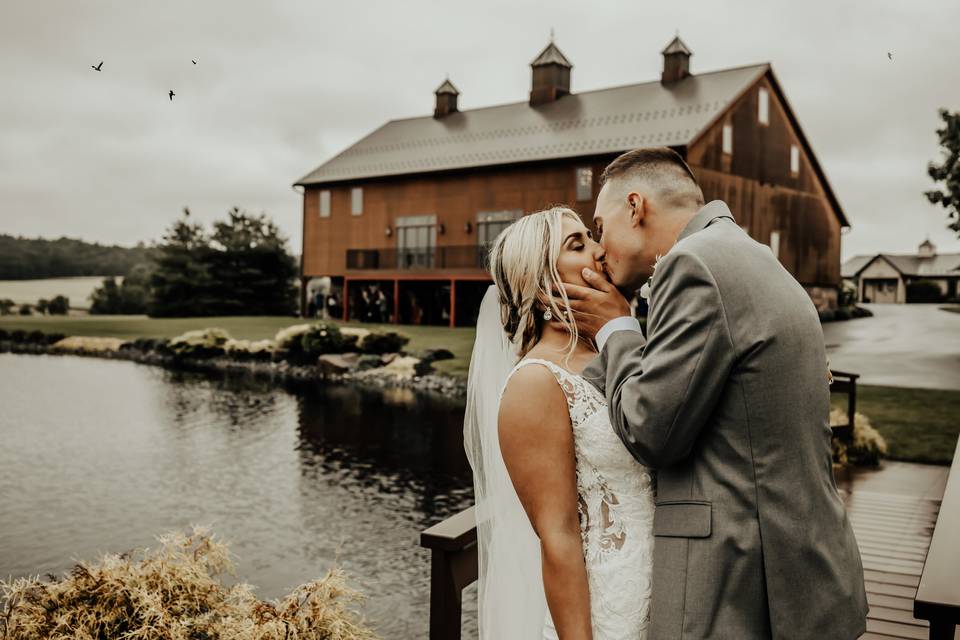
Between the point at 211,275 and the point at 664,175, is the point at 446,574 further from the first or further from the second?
the point at 211,275

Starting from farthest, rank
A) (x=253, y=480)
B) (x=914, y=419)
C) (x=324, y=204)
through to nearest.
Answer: (x=324, y=204) → (x=914, y=419) → (x=253, y=480)

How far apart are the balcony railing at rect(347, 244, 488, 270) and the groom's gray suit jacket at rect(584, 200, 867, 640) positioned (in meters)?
28.4

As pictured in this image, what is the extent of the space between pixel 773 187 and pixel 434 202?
13364 mm

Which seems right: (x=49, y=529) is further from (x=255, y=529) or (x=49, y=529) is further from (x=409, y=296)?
(x=409, y=296)

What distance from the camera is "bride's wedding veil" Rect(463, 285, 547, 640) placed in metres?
3.02

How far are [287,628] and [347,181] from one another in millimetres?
33054

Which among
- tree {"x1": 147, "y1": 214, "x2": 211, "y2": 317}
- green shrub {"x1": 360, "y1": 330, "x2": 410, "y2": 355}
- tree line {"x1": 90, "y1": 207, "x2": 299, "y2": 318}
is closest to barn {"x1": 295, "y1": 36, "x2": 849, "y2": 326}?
tree line {"x1": 90, "y1": 207, "x2": 299, "y2": 318}

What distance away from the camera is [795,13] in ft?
89.0

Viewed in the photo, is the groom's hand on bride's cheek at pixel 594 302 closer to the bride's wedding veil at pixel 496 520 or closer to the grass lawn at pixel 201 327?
the bride's wedding veil at pixel 496 520

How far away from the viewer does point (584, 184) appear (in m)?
28.8

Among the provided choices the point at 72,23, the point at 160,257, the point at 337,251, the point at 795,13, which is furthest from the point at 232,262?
the point at 795,13

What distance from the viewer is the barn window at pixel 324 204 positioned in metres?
37.3

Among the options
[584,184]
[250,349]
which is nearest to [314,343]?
[250,349]

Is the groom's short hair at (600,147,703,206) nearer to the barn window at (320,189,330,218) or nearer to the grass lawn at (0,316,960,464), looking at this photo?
the grass lawn at (0,316,960,464)
